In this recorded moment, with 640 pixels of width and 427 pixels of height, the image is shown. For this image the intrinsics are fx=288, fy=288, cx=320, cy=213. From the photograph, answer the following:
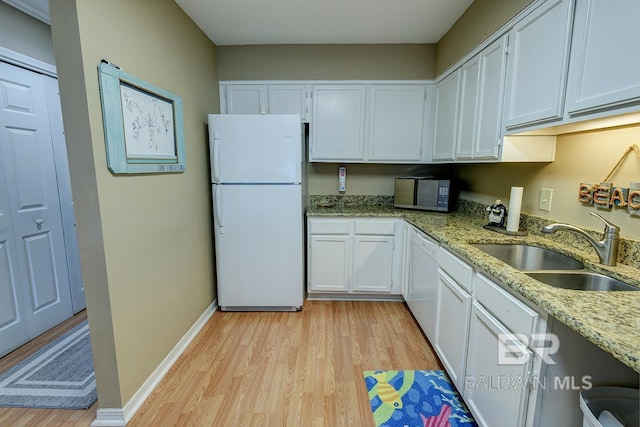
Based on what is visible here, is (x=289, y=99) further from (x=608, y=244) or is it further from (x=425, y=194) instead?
(x=608, y=244)

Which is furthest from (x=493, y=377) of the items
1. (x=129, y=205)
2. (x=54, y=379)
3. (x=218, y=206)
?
(x=54, y=379)

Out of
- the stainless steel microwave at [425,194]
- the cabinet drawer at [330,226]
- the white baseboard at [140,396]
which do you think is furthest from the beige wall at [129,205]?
the stainless steel microwave at [425,194]

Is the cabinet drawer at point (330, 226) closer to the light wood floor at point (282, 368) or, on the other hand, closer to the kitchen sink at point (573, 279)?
the light wood floor at point (282, 368)

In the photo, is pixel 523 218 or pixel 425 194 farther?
pixel 425 194

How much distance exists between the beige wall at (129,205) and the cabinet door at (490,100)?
2.10 m

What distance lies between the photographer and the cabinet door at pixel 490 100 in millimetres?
1705

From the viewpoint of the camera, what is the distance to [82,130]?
1.31 meters

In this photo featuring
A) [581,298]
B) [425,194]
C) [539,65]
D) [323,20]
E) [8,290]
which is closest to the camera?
[581,298]

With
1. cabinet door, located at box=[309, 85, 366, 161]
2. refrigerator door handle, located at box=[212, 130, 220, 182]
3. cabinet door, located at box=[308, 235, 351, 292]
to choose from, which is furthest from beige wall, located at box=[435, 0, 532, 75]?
refrigerator door handle, located at box=[212, 130, 220, 182]

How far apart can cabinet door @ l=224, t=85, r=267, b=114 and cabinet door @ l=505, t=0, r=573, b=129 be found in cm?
205

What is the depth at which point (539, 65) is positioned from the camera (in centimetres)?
139

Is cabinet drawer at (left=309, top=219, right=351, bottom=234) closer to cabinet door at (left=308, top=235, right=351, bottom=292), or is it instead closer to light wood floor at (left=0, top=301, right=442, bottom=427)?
cabinet door at (left=308, top=235, right=351, bottom=292)

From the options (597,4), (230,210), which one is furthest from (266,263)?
(597,4)

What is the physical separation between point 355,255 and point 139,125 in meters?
1.98
